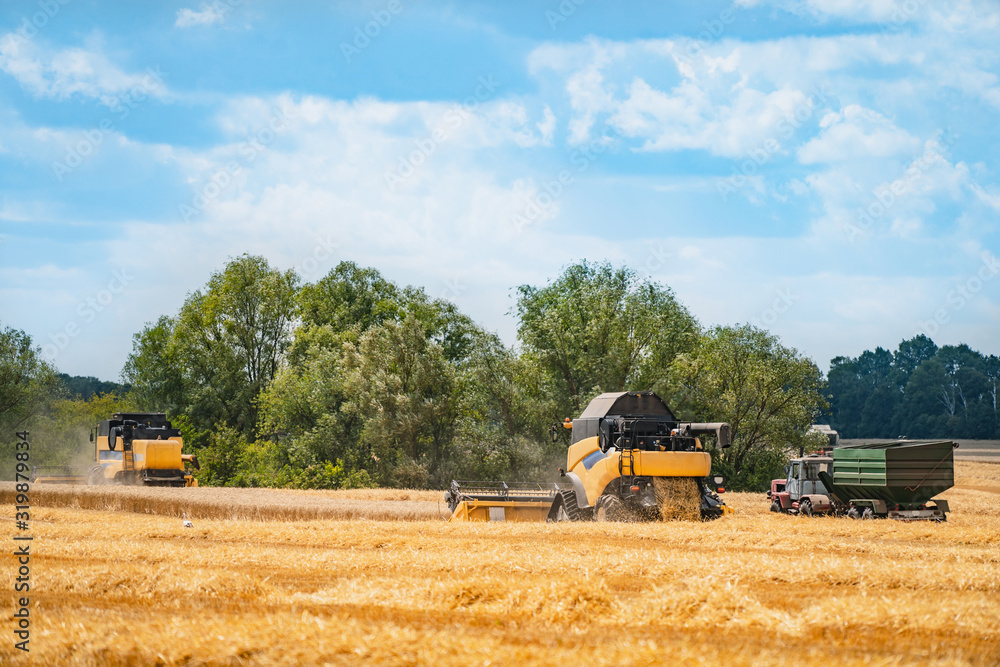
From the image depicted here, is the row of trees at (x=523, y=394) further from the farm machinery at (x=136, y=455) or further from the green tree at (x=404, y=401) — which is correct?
the farm machinery at (x=136, y=455)

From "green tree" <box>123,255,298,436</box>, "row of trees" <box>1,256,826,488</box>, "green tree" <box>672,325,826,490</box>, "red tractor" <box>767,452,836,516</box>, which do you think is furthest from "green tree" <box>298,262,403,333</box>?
"red tractor" <box>767,452,836,516</box>

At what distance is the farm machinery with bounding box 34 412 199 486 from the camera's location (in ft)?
86.1

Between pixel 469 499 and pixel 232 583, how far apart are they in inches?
355

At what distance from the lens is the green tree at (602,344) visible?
116 ft

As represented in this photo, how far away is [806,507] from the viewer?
20172mm

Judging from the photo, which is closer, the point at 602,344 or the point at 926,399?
the point at 602,344

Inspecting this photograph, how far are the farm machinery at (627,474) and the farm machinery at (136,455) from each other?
13.3 m

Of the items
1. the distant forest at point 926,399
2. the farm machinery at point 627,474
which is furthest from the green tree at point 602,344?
the distant forest at point 926,399

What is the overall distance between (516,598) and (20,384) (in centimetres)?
4463

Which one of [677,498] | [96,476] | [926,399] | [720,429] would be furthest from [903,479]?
[926,399]

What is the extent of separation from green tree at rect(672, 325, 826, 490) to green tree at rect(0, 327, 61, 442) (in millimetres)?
34752

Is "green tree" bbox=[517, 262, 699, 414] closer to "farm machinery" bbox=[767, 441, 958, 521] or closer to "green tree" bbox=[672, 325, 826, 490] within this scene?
"green tree" bbox=[672, 325, 826, 490]

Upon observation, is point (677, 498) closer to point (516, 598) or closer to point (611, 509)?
point (611, 509)

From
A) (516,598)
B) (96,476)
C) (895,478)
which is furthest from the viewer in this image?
(96,476)
